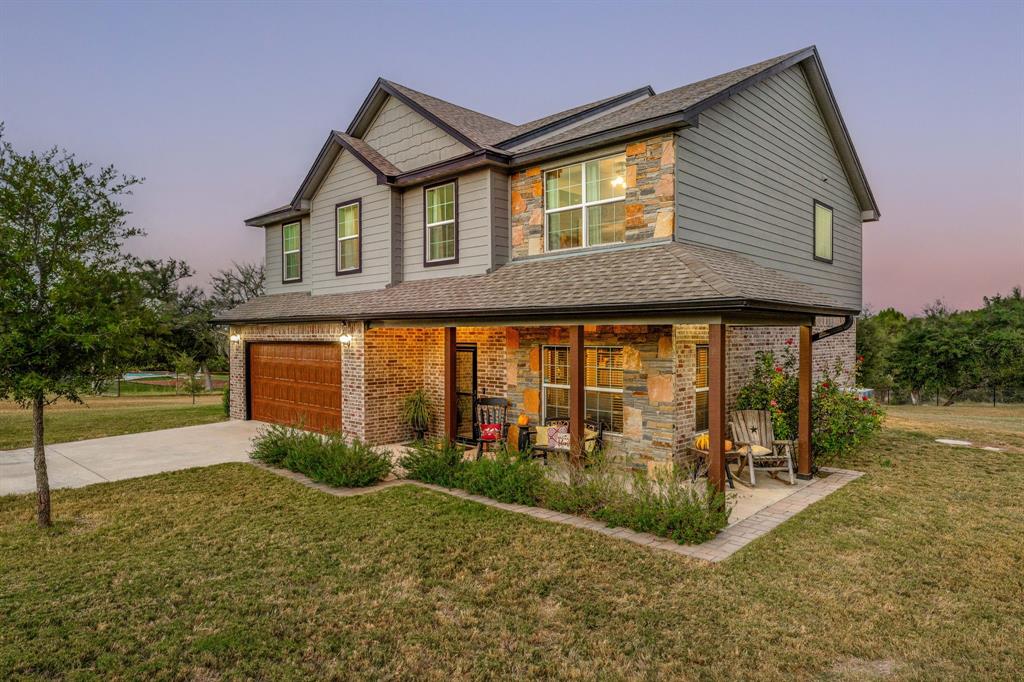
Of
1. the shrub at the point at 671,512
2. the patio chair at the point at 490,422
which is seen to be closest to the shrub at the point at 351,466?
the patio chair at the point at 490,422

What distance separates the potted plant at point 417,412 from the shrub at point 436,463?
9.16 feet

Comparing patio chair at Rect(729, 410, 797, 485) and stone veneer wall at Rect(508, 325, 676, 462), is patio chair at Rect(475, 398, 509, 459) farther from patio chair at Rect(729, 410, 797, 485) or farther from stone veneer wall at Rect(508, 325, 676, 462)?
patio chair at Rect(729, 410, 797, 485)

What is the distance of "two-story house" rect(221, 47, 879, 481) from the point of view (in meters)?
8.70

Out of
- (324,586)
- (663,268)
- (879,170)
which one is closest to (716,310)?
(663,268)

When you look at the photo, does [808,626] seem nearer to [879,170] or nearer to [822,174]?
[822,174]

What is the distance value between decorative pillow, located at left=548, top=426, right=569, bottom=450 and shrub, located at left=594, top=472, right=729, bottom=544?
2.12 m

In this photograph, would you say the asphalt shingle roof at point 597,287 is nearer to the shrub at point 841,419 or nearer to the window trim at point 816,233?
the shrub at point 841,419

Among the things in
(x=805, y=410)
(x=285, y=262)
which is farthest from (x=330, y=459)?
(x=285, y=262)

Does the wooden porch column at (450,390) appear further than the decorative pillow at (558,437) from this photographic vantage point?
Yes

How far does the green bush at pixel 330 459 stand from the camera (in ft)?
28.2

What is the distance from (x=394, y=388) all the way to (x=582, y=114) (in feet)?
23.5

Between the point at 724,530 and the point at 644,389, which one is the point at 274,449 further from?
the point at 724,530

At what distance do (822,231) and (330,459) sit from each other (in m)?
12.1

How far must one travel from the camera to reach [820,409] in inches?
386
